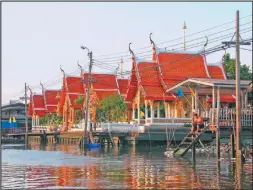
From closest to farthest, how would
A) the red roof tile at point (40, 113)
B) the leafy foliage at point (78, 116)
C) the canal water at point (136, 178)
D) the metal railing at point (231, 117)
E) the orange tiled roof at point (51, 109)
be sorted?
1. the canal water at point (136, 178)
2. the metal railing at point (231, 117)
3. the leafy foliage at point (78, 116)
4. the orange tiled roof at point (51, 109)
5. the red roof tile at point (40, 113)

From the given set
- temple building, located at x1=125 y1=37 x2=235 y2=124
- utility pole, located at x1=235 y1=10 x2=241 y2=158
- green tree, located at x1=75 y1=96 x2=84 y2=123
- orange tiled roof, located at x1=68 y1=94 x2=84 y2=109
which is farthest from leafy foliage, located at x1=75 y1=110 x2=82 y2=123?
utility pole, located at x1=235 y1=10 x2=241 y2=158

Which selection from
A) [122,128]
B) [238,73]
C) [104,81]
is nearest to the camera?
→ [238,73]

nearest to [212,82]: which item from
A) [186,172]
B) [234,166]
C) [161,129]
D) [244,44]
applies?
[244,44]

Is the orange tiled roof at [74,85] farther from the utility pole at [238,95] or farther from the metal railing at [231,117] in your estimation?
the utility pole at [238,95]

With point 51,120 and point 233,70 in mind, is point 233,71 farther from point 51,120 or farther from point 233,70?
point 51,120

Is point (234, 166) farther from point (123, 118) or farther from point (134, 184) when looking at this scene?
point (123, 118)

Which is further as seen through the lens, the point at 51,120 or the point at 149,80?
the point at 51,120

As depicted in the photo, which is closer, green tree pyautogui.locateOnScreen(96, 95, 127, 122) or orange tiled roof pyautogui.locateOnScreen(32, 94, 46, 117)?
green tree pyautogui.locateOnScreen(96, 95, 127, 122)

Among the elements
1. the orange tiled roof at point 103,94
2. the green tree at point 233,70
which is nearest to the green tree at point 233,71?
the green tree at point 233,70

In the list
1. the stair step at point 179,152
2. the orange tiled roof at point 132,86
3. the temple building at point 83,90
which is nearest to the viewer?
the stair step at point 179,152

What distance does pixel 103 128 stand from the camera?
3934 centimetres

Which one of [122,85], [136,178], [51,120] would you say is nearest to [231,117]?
[136,178]

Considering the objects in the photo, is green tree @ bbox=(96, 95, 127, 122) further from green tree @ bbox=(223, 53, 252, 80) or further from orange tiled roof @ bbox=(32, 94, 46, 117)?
orange tiled roof @ bbox=(32, 94, 46, 117)

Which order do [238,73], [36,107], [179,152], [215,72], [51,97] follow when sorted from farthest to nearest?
[36,107]
[51,97]
[215,72]
[179,152]
[238,73]
